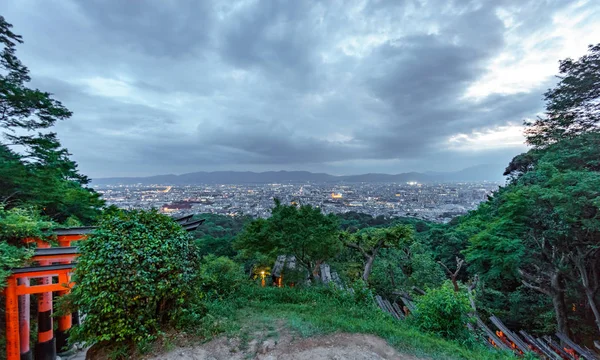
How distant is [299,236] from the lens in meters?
9.54

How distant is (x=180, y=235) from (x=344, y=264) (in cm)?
1204

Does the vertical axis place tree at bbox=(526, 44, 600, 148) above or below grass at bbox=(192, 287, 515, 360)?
above

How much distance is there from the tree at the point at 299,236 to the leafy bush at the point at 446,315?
5.06 m

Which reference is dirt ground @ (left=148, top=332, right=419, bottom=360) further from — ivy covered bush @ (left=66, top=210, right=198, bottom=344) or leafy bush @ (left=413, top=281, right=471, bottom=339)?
leafy bush @ (left=413, top=281, right=471, bottom=339)

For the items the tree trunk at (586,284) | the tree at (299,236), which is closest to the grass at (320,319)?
the tree at (299,236)

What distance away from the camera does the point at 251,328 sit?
13.5 ft

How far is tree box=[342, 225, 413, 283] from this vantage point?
1130 cm

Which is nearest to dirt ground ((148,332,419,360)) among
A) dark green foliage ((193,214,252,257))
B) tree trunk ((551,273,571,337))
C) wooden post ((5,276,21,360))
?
wooden post ((5,276,21,360))

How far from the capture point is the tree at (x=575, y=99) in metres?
9.66

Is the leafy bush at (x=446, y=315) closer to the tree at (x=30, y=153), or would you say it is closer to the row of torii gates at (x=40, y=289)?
the row of torii gates at (x=40, y=289)

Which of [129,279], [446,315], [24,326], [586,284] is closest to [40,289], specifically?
[24,326]

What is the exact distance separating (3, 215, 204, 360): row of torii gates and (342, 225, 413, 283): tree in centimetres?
902

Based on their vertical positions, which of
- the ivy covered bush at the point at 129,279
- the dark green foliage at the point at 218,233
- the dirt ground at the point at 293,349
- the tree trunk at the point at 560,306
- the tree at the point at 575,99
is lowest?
the dark green foliage at the point at 218,233

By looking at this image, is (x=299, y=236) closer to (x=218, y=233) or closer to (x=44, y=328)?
(x=44, y=328)
